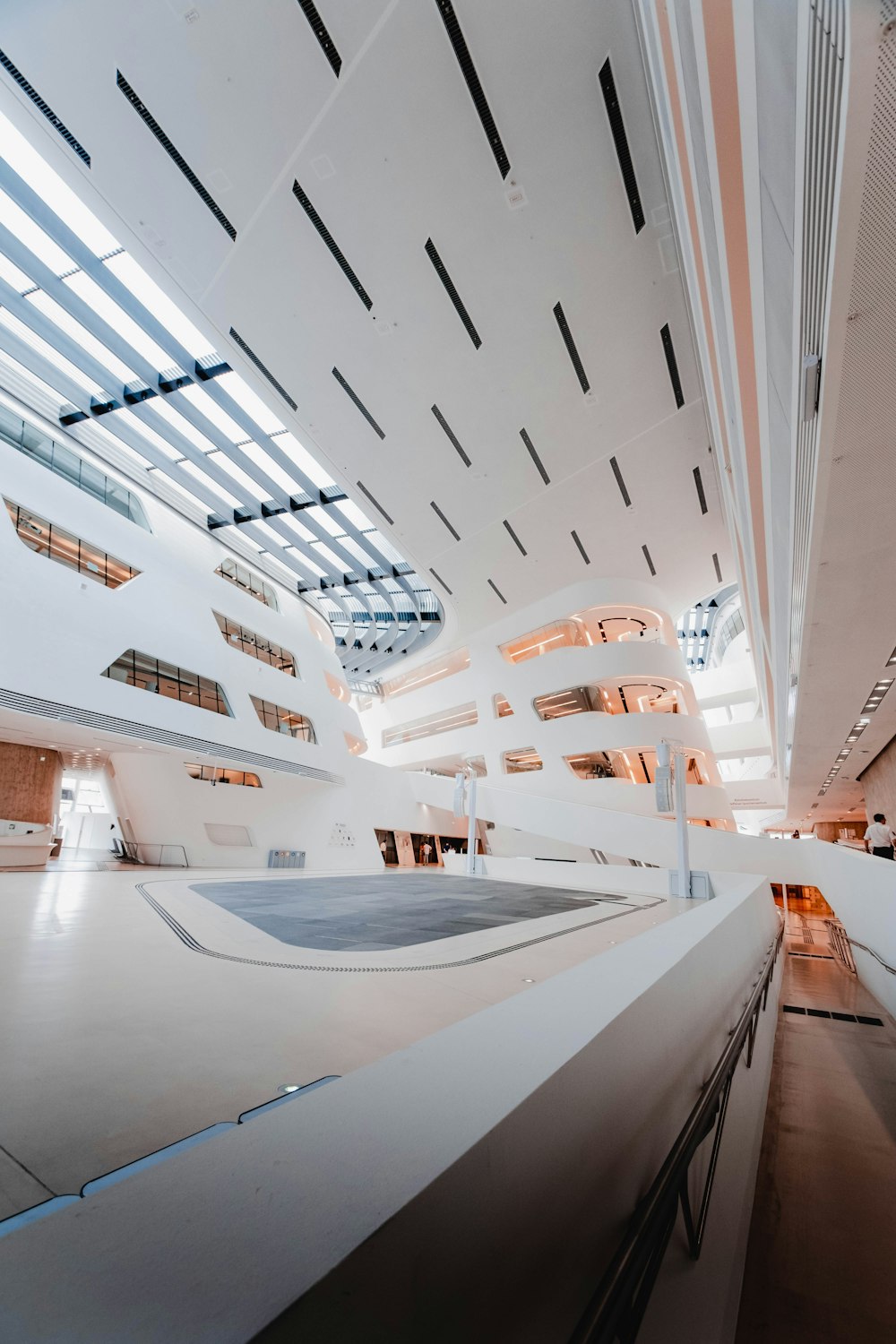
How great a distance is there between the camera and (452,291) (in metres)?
10.7

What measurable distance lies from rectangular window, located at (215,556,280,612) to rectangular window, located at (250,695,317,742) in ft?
12.6

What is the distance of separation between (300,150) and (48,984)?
10348 millimetres

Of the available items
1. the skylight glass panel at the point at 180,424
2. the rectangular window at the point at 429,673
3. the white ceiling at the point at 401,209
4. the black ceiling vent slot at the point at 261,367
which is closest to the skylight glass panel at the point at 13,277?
the white ceiling at the point at 401,209

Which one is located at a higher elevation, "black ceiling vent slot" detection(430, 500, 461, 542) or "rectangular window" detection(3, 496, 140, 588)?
"black ceiling vent slot" detection(430, 500, 461, 542)

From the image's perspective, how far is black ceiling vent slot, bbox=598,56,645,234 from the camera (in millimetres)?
8328

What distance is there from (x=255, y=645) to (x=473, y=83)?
13.9m

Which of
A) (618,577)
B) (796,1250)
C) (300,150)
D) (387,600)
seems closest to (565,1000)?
(796,1250)

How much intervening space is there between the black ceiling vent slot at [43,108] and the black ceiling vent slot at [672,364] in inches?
387

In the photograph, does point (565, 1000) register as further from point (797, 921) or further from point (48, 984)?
point (797, 921)

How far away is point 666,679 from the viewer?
2234cm

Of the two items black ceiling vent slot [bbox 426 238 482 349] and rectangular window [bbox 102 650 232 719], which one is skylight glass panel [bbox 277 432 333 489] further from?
rectangular window [bbox 102 650 232 719]

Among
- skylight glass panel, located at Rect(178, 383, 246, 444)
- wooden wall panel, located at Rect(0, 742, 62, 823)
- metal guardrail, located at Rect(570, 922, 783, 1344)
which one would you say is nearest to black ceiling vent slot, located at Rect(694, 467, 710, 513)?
skylight glass panel, located at Rect(178, 383, 246, 444)

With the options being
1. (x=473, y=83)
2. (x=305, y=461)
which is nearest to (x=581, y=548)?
(x=305, y=461)

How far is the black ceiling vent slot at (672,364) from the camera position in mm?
11934
